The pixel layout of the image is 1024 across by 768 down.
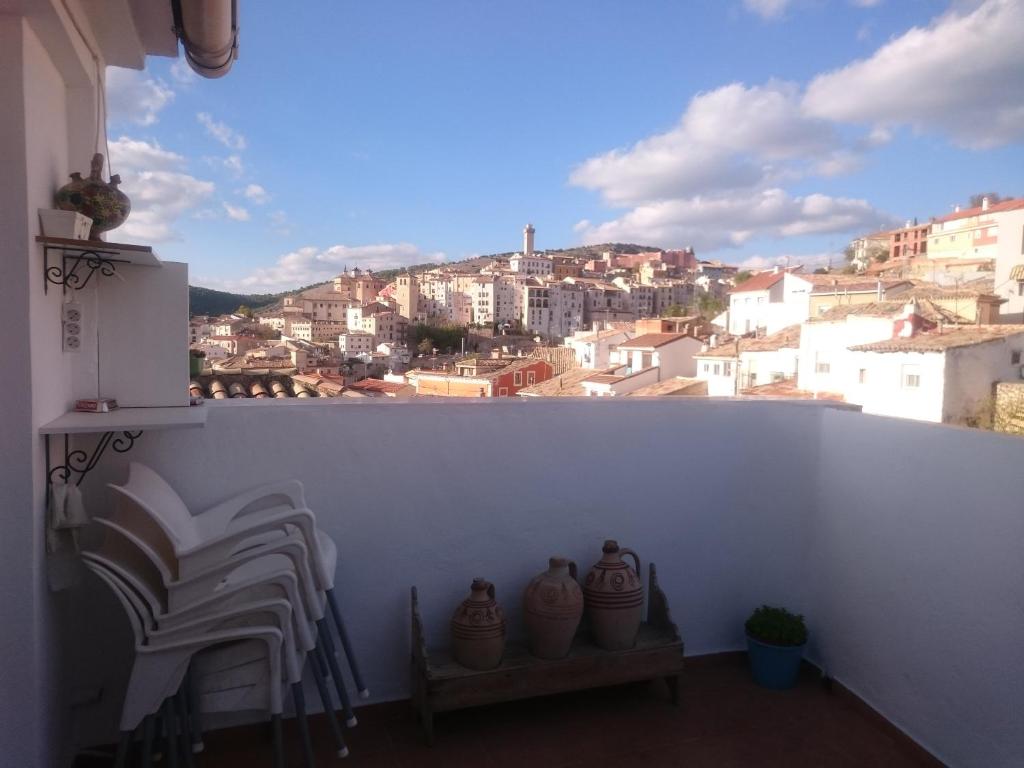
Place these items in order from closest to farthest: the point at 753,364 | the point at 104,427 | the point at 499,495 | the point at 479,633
Answer: the point at 104,427 → the point at 479,633 → the point at 499,495 → the point at 753,364

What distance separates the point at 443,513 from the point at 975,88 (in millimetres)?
4716

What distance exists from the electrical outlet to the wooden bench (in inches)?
51.1

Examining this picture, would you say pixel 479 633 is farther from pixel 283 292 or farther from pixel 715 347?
pixel 715 347

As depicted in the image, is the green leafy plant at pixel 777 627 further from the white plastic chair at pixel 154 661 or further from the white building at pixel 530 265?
the white building at pixel 530 265

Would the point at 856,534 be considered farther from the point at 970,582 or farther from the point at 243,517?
the point at 243,517

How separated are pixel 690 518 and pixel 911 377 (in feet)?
20.6

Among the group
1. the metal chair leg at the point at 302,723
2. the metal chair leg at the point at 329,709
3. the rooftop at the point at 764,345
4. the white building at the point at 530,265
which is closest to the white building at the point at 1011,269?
the rooftop at the point at 764,345

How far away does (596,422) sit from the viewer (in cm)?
257

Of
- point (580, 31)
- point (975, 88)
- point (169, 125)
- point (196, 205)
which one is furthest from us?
point (580, 31)

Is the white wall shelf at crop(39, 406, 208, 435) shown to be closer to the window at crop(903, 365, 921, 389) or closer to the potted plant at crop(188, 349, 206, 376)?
the potted plant at crop(188, 349, 206, 376)

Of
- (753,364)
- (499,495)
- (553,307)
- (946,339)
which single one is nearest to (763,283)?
(753,364)

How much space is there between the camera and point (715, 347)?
16.6m

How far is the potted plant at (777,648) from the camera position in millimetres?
2498

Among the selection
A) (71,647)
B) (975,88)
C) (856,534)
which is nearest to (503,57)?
(975,88)
